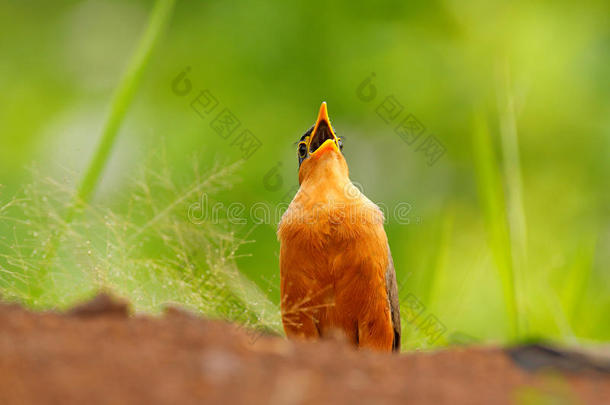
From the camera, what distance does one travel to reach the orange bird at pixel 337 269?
13.8 ft

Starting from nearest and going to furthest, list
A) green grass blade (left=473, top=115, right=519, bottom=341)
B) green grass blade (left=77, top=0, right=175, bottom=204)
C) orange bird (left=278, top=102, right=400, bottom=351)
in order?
green grass blade (left=473, top=115, right=519, bottom=341), green grass blade (left=77, top=0, right=175, bottom=204), orange bird (left=278, top=102, right=400, bottom=351)

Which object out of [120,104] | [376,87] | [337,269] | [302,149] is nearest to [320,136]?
[302,149]

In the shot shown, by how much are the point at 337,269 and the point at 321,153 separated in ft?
2.93

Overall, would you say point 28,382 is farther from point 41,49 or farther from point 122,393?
point 41,49

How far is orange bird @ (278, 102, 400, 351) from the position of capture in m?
4.20

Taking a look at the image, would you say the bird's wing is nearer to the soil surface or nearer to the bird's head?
the bird's head

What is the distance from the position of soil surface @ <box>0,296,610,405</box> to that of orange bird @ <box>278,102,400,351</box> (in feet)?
5.18

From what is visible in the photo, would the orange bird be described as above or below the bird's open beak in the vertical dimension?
below

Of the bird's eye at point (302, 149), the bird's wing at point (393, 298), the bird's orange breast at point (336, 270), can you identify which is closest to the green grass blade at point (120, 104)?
the bird's orange breast at point (336, 270)

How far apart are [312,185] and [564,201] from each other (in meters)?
4.32

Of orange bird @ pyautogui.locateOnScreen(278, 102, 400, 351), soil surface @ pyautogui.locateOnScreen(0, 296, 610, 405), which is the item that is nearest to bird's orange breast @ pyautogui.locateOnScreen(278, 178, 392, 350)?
orange bird @ pyautogui.locateOnScreen(278, 102, 400, 351)

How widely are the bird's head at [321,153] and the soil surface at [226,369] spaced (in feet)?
6.96

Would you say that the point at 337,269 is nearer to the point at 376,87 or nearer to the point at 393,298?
the point at 393,298

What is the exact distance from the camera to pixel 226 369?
78.0 inches
